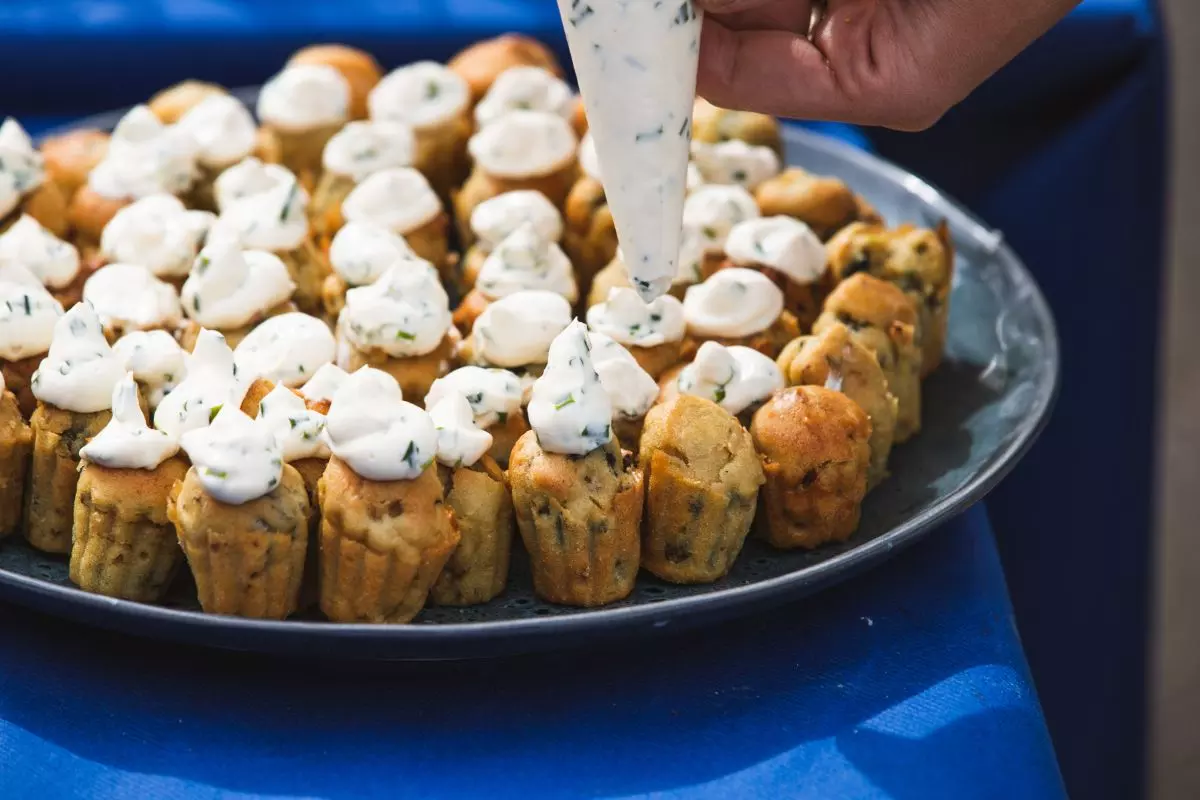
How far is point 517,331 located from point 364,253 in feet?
0.72

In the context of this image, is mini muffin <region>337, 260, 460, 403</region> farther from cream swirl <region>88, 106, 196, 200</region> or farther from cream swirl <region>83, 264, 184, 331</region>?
cream swirl <region>88, 106, 196, 200</region>

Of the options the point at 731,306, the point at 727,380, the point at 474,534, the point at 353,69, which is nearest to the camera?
the point at 474,534

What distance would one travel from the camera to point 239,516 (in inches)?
43.1

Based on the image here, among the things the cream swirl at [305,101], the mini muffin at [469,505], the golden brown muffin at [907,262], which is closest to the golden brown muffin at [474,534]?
the mini muffin at [469,505]

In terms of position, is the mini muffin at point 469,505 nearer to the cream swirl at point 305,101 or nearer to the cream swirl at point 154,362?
the cream swirl at point 154,362

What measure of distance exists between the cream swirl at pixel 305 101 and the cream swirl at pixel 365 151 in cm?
10

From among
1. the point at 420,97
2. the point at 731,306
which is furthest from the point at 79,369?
the point at 420,97

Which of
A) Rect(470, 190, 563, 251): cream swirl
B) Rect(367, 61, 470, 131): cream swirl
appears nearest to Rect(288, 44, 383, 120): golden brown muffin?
Rect(367, 61, 470, 131): cream swirl

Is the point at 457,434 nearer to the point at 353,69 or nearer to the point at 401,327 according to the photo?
the point at 401,327

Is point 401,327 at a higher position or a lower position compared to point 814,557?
higher

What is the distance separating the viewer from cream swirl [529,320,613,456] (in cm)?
116

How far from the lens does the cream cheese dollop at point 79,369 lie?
A: 47.9 inches

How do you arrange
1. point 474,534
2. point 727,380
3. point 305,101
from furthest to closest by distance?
point 305,101 < point 727,380 < point 474,534

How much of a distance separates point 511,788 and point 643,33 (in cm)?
61
